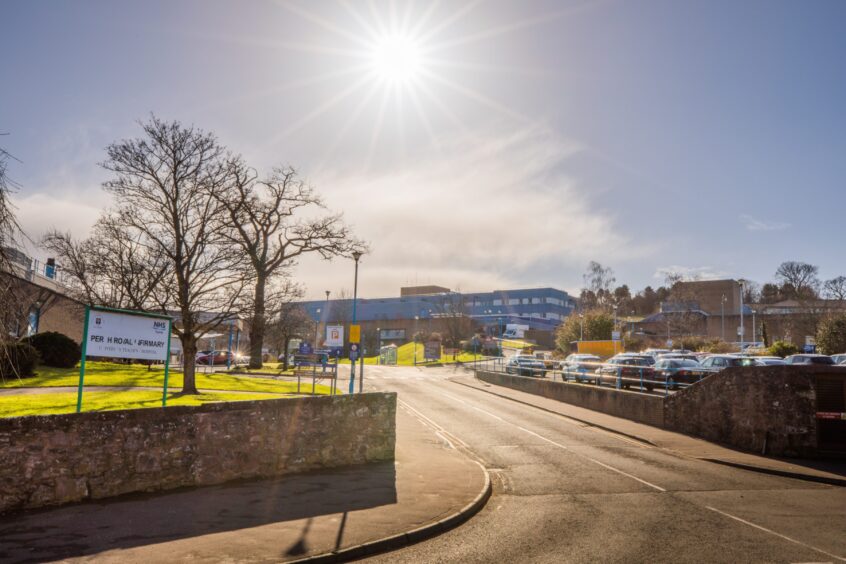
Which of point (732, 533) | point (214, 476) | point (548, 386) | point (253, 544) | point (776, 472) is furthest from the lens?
point (548, 386)

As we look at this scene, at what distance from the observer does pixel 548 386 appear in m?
31.7

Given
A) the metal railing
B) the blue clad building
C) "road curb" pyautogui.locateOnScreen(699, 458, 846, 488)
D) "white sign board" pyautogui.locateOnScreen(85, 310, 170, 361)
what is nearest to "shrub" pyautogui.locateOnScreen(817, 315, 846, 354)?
the metal railing

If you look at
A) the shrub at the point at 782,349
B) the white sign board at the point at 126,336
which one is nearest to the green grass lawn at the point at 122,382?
the white sign board at the point at 126,336

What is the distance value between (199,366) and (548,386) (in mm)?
32674

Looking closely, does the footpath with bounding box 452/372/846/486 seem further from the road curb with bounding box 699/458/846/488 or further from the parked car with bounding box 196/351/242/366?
the parked car with bounding box 196/351/242/366

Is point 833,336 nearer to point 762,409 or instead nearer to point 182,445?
point 762,409

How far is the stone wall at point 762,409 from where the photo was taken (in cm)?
1555

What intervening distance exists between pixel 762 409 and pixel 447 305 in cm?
9140

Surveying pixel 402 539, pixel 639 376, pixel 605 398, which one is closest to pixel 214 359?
pixel 639 376

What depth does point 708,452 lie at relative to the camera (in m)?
15.9

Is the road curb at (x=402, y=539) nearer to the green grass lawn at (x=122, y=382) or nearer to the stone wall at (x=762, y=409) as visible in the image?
the stone wall at (x=762, y=409)

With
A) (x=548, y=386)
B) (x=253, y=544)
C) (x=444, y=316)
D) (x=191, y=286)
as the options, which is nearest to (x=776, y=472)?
(x=253, y=544)

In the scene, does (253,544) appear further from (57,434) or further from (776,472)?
(776,472)

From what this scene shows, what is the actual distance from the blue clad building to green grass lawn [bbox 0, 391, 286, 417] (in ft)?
288
